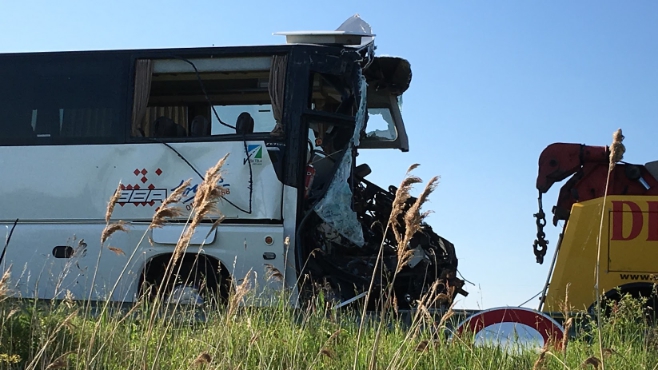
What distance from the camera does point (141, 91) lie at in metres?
8.64

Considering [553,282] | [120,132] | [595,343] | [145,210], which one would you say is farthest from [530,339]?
[120,132]

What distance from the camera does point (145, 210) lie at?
8375 mm

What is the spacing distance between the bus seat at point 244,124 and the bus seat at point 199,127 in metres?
0.32

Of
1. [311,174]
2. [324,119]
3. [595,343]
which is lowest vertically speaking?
[595,343]

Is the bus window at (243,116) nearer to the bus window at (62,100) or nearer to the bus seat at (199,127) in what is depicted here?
the bus seat at (199,127)

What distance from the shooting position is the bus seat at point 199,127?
28.0 ft

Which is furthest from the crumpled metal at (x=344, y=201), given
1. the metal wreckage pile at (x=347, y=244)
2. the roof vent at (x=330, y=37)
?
the roof vent at (x=330, y=37)

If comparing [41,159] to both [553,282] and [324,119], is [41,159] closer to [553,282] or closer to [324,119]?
[324,119]

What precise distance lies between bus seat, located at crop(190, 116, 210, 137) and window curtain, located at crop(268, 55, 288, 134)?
2.29ft

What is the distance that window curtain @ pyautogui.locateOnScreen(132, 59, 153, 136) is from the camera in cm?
858

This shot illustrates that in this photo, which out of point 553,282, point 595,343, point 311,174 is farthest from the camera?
point 311,174

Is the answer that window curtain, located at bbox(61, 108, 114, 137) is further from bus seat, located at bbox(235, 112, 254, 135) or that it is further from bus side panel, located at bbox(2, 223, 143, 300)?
bus seat, located at bbox(235, 112, 254, 135)

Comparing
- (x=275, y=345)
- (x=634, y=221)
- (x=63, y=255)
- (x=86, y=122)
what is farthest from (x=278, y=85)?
(x=275, y=345)

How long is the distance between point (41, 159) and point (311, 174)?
2729 millimetres
